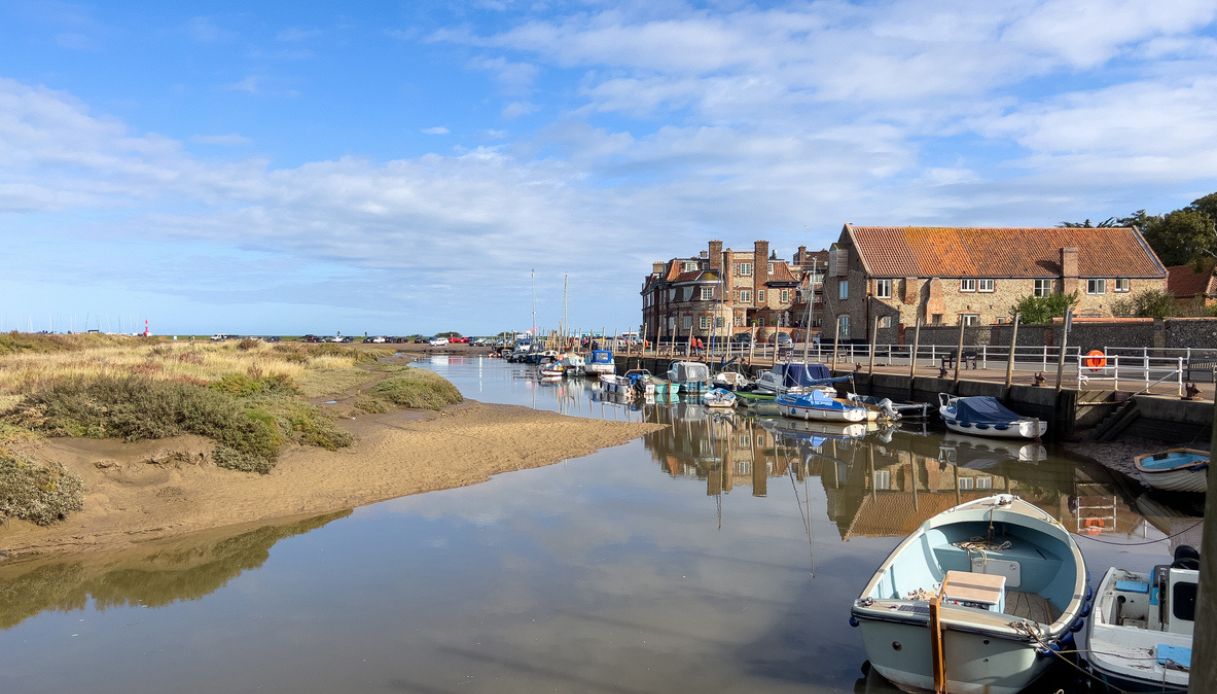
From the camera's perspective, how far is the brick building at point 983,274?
2095 inches

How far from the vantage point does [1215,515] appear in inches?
131

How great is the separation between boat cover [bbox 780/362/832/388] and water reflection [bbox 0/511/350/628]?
28.7 metres

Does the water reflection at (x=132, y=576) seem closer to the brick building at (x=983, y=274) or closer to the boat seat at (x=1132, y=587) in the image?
the boat seat at (x=1132, y=587)

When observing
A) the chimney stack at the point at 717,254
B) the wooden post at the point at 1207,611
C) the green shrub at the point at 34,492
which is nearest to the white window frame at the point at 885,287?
the chimney stack at the point at 717,254

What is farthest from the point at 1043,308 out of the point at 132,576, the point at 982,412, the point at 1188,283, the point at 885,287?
the point at 132,576

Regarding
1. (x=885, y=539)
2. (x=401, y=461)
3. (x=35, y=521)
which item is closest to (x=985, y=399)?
(x=885, y=539)

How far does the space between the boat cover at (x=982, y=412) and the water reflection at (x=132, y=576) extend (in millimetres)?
23198

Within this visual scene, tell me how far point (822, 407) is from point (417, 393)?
1718 centimetres

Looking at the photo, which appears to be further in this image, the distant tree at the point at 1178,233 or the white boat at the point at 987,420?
the distant tree at the point at 1178,233

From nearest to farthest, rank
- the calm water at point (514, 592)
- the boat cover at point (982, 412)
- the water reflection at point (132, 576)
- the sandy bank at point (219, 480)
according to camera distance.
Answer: the calm water at point (514, 592)
the water reflection at point (132, 576)
the sandy bank at point (219, 480)
the boat cover at point (982, 412)

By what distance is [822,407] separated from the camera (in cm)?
3428

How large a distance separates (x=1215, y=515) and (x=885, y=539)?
1246 cm

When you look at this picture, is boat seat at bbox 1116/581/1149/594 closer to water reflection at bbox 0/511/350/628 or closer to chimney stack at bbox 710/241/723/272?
water reflection at bbox 0/511/350/628

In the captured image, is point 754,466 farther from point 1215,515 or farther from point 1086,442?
point 1215,515
